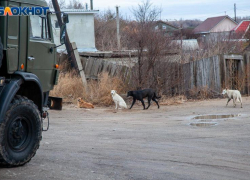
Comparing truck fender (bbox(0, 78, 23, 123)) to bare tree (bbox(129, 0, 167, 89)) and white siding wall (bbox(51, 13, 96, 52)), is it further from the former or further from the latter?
white siding wall (bbox(51, 13, 96, 52))

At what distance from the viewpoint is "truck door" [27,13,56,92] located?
7.56 metres

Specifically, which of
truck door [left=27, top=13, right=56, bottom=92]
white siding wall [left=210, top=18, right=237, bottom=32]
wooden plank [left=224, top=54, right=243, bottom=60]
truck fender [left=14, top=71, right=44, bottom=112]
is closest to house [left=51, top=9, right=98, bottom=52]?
wooden plank [left=224, top=54, right=243, bottom=60]

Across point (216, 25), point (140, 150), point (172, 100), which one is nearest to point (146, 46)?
point (172, 100)

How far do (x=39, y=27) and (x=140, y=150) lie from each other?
9.75ft

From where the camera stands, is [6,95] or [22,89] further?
[22,89]

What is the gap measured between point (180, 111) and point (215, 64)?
20.4ft

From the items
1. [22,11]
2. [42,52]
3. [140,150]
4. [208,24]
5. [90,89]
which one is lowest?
[140,150]

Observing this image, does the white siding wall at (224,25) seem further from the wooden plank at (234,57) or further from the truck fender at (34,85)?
the truck fender at (34,85)

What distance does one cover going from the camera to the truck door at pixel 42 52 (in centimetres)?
756

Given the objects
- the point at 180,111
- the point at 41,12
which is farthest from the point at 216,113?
the point at 41,12

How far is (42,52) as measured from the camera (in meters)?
7.98

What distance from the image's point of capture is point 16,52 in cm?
701

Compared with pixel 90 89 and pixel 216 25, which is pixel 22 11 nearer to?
pixel 90 89

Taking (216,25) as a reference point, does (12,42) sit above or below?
below
